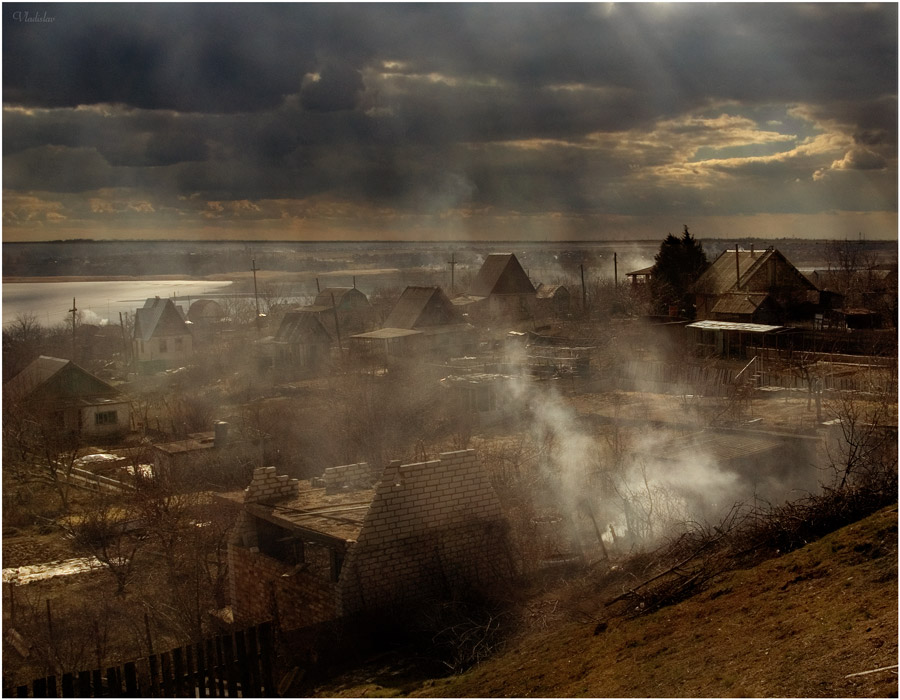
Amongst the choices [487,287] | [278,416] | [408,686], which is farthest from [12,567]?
[487,287]

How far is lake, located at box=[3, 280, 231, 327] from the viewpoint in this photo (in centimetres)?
6381

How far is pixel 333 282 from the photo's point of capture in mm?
105625

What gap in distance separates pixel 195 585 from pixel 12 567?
220 inches

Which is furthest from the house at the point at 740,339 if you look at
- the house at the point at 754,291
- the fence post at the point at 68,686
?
the fence post at the point at 68,686

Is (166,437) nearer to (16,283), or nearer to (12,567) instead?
(12,567)

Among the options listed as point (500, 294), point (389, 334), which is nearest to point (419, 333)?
point (389, 334)

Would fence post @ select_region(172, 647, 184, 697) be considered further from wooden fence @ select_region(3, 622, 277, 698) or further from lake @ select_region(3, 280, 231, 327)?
lake @ select_region(3, 280, 231, 327)

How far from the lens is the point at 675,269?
37719mm

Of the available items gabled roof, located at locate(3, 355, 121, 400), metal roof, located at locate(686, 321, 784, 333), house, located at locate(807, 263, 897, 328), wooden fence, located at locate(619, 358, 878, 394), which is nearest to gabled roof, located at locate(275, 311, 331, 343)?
gabled roof, located at locate(3, 355, 121, 400)

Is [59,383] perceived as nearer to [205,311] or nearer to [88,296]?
[205,311]

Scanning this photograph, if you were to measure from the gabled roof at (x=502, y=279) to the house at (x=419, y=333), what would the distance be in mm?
11770

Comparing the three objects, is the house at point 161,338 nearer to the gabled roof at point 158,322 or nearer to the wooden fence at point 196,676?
the gabled roof at point 158,322

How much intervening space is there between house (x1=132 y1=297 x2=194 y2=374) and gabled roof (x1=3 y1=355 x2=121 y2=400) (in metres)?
11.8

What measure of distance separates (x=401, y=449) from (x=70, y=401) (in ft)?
42.8
